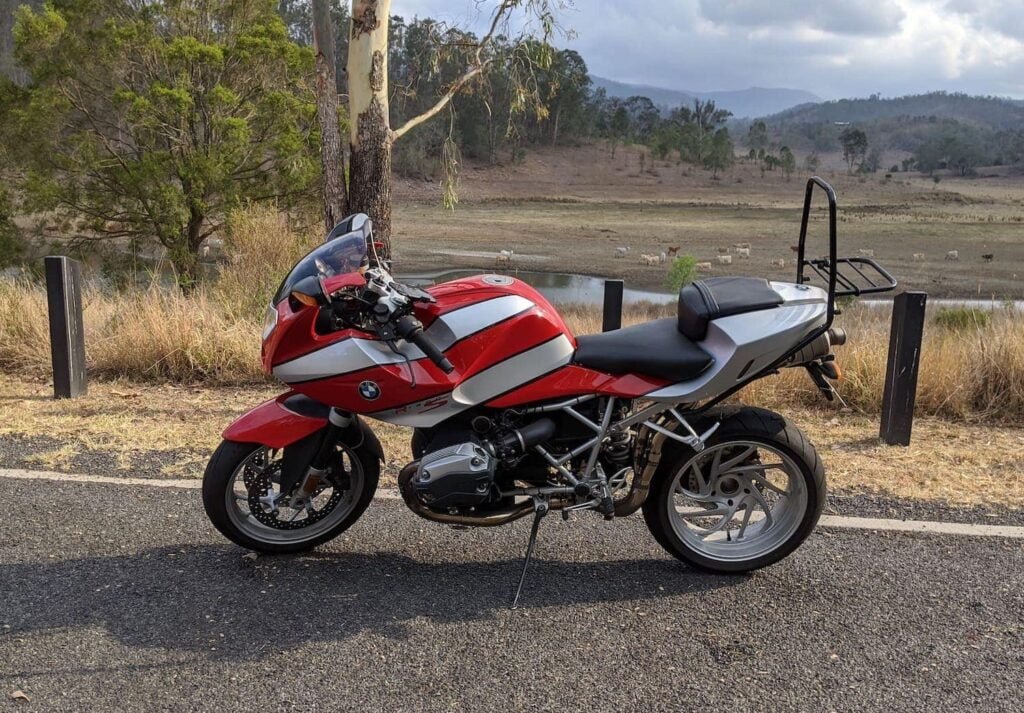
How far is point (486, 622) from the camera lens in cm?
357

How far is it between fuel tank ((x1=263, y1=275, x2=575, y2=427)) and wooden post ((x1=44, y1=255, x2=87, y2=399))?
3.91 metres

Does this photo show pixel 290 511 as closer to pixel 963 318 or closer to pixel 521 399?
pixel 521 399

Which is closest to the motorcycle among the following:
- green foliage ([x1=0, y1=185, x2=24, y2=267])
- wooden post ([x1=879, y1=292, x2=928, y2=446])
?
wooden post ([x1=879, y1=292, x2=928, y2=446])

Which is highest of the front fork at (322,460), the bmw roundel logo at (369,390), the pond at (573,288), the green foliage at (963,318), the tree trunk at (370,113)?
the tree trunk at (370,113)

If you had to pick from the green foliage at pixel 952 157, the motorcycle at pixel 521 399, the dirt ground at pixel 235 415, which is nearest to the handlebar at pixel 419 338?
the motorcycle at pixel 521 399

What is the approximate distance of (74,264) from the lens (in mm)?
6832

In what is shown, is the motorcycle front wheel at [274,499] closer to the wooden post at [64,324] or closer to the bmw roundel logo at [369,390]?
the bmw roundel logo at [369,390]

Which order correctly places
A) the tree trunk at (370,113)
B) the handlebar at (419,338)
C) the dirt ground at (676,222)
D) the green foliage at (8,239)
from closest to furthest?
1. the handlebar at (419,338)
2. the tree trunk at (370,113)
3. the green foliage at (8,239)
4. the dirt ground at (676,222)

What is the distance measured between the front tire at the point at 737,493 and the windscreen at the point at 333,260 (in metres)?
1.51

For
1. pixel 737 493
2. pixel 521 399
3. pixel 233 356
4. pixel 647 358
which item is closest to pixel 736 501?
pixel 737 493

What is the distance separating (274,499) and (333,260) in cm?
113

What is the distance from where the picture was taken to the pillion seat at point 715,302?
3.69 metres

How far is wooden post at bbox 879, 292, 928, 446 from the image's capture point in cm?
594

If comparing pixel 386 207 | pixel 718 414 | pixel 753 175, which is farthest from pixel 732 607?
pixel 753 175
